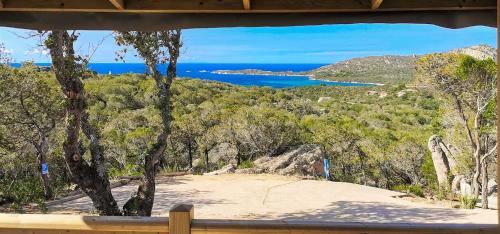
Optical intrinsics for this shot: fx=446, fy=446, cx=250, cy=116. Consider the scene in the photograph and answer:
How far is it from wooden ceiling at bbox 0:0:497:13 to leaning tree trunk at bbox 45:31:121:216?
2.90 metres

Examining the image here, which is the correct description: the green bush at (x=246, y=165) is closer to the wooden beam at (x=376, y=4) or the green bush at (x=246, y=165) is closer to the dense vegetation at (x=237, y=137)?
the dense vegetation at (x=237, y=137)

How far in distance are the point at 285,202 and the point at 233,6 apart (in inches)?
246

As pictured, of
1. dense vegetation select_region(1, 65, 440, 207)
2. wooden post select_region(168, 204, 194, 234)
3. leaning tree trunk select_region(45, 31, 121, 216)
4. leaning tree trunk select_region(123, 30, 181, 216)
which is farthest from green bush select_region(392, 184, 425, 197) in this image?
wooden post select_region(168, 204, 194, 234)

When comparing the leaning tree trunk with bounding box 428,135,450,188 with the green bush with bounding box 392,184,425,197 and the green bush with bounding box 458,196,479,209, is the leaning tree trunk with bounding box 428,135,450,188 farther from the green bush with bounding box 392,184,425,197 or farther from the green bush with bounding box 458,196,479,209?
the green bush with bounding box 458,196,479,209

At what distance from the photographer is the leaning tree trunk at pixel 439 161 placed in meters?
10.6

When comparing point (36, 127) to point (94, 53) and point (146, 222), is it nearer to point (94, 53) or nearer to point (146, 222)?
point (94, 53)

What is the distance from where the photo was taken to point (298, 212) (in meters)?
7.32

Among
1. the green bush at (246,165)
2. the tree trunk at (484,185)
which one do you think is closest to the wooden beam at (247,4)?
the tree trunk at (484,185)

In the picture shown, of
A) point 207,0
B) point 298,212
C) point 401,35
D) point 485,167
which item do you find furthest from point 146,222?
point 401,35

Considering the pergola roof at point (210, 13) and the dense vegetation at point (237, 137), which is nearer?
the pergola roof at point (210, 13)

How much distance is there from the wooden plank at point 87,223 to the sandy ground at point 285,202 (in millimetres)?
4715

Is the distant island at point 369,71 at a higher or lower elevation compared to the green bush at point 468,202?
higher

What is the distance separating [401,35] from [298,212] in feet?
118

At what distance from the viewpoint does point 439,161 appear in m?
10.6
